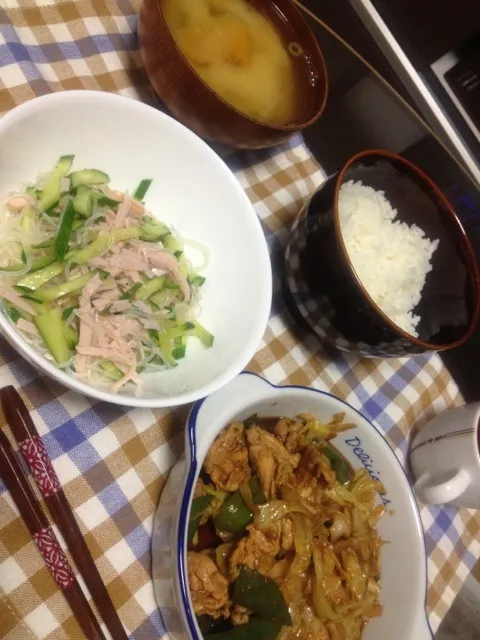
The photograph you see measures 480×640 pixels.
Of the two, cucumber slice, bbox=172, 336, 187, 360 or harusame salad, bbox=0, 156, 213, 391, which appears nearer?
harusame salad, bbox=0, 156, 213, 391

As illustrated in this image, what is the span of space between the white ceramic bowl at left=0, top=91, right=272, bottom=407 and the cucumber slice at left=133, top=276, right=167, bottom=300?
0.40ft

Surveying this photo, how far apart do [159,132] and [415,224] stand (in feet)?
1.96

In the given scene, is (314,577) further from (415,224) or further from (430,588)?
(415,224)

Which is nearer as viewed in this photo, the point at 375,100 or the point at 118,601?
the point at 118,601

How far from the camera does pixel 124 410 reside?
3.09 ft

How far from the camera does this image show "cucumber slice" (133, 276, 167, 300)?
0.91 m

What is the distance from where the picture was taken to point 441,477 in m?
1.17

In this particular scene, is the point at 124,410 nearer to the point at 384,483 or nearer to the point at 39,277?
the point at 39,277

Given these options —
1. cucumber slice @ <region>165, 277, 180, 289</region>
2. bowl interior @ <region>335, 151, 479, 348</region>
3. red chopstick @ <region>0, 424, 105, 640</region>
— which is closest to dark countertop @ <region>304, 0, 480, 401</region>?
bowl interior @ <region>335, 151, 479, 348</region>

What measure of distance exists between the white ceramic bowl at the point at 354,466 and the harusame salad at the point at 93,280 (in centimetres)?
12

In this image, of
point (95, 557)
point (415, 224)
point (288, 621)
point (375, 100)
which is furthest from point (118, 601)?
point (375, 100)

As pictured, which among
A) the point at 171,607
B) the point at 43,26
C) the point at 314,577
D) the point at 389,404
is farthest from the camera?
the point at 389,404

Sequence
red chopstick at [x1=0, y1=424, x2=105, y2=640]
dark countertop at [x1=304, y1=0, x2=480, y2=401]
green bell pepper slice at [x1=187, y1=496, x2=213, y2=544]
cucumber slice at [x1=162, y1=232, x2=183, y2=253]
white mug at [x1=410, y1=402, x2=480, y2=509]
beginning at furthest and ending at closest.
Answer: dark countertop at [x1=304, y1=0, x2=480, y2=401] → white mug at [x1=410, y1=402, x2=480, y2=509] → cucumber slice at [x1=162, y1=232, x2=183, y2=253] → green bell pepper slice at [x1=187, y1=496, x2=213, y2=544] → red chopstick at [x1=0, y1=424, x2=105, y2=640]

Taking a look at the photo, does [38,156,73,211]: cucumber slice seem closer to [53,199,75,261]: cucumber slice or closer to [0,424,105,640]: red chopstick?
[53,199,75,261]: cucumber slice
